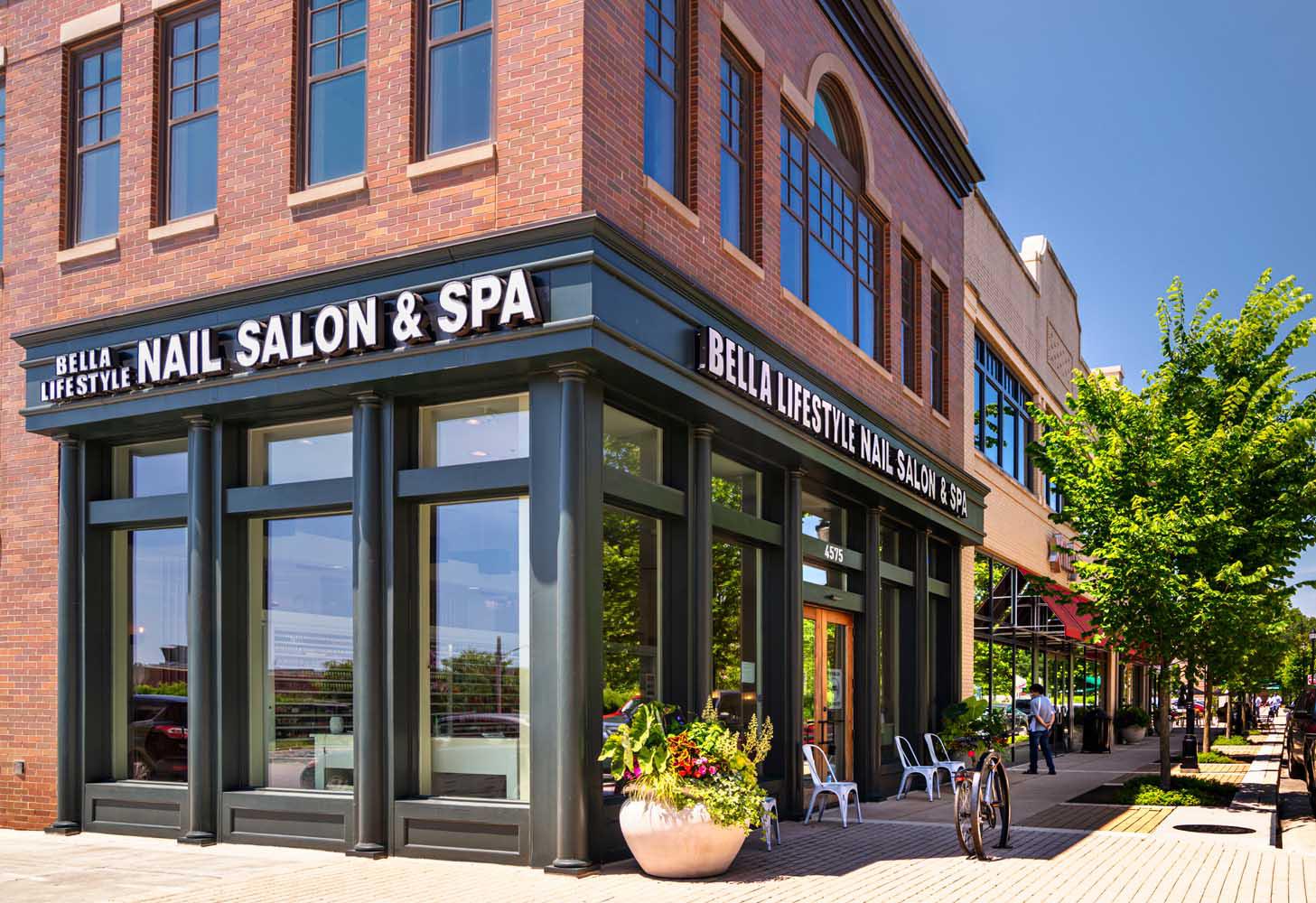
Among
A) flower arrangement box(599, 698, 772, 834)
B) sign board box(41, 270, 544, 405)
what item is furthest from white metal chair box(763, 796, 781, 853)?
sign board box(41, 270, 544, 405)

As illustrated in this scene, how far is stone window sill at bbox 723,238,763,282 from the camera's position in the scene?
14.5 metres

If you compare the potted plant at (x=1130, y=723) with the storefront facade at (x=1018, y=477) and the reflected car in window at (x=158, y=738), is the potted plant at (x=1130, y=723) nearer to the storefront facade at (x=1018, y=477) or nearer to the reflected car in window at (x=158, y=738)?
the storefront facade at (x=1018, y=477)

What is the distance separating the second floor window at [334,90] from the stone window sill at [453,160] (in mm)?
913

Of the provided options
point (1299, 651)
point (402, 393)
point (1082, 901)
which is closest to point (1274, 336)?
point (1082, 901)

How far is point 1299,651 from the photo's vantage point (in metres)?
62.6

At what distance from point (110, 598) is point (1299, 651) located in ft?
197

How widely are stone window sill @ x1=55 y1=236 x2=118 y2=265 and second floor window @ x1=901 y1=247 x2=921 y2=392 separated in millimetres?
11919

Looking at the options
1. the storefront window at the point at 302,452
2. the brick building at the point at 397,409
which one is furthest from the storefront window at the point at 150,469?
the storefront window at the point at 302,452

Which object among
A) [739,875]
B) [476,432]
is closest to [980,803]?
[739,875]

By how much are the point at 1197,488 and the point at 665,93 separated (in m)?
10.7

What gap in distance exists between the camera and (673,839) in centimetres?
1106

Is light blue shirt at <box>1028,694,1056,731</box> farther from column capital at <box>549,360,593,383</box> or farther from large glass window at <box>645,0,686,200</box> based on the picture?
column capital at <box>549,360,593,383</box>

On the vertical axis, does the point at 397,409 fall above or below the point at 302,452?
above

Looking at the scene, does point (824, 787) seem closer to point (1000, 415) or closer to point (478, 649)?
point (478, 649)
